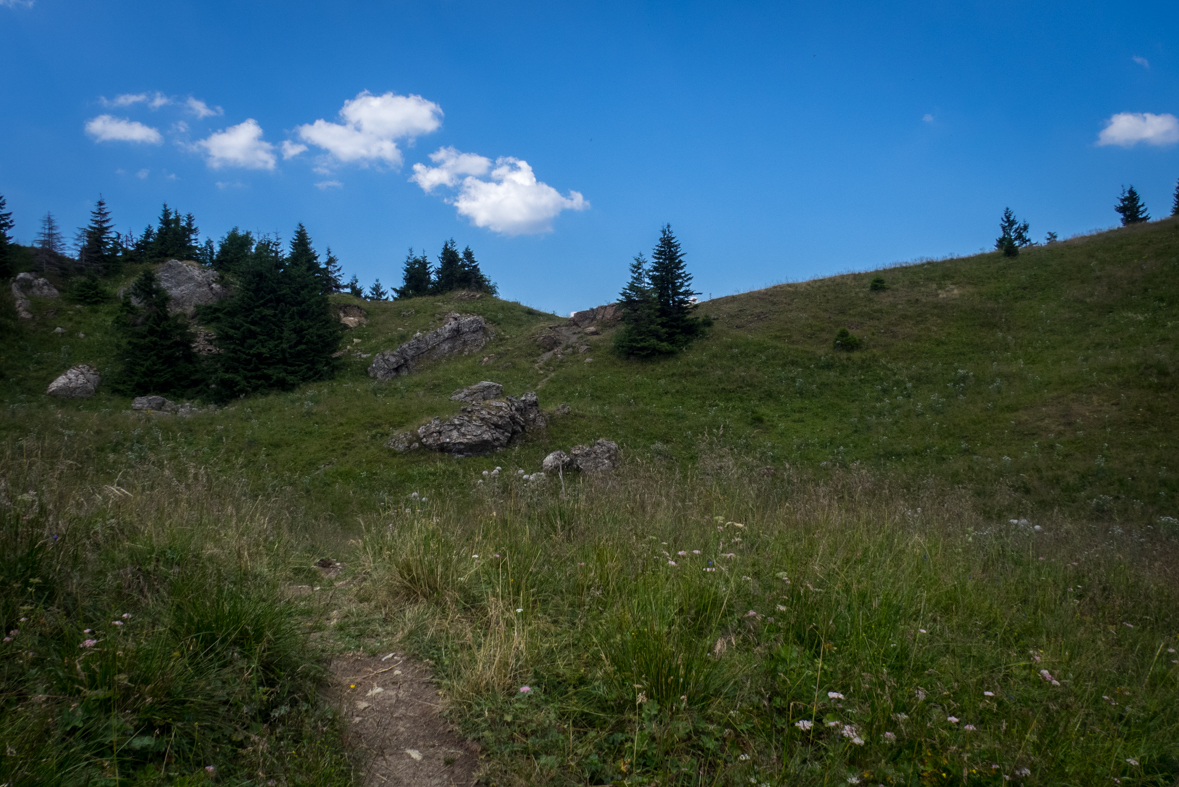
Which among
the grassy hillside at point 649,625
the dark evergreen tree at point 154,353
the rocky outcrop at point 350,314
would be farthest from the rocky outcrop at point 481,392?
the grassy hillside at point 649,625

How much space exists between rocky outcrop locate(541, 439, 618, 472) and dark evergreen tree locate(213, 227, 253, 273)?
3906 cm

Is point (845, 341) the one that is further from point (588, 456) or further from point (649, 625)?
point (649, 625)

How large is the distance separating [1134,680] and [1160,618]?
1.83 m

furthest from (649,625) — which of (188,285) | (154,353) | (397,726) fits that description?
(188,285)

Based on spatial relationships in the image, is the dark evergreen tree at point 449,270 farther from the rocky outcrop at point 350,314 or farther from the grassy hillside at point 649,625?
the grassy hillside at point 649,625

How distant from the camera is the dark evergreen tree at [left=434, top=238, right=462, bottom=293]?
48750 mm

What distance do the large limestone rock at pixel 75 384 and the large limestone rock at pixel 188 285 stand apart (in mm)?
10428

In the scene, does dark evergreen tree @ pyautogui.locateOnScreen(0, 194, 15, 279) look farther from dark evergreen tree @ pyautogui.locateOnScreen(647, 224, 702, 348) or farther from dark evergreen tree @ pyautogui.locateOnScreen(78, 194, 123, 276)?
dark evergreen tree @ pyautogui.locateOnScreen(647, 224, 702, 348)

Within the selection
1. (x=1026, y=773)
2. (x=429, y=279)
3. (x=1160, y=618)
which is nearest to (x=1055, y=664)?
(x=1026, y=773)

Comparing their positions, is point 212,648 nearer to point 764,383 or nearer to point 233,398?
point 764,383

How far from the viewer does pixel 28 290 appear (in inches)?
1332

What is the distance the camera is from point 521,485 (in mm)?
6000

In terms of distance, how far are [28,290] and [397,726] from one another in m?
47.8

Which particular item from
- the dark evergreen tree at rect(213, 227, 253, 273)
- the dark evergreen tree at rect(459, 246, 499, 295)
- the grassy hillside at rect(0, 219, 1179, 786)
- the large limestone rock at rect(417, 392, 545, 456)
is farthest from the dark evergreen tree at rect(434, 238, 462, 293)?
the grassy hillside at rect(0, 219, 1179, 786)
